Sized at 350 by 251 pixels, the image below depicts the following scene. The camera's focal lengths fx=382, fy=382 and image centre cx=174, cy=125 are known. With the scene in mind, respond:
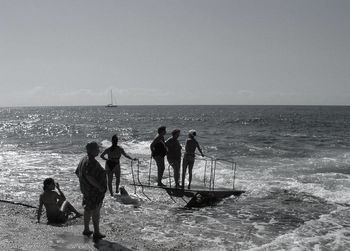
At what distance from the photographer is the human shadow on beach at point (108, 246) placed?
6.62m

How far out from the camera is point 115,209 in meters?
9.57

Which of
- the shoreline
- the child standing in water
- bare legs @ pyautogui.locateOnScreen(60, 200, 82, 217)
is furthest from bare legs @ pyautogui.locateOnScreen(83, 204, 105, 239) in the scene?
bare legs @ pyautogui.locateOnScreen(60, 200, 82, 217)

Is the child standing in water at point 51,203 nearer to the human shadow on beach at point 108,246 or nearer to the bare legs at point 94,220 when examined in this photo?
the bare legs at point 94,220

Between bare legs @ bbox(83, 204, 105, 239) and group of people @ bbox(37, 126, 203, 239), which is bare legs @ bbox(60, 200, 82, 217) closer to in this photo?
group of people @ bbox(37, 126, 203, 239)

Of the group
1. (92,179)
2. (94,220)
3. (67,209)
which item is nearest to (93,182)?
(92,179)

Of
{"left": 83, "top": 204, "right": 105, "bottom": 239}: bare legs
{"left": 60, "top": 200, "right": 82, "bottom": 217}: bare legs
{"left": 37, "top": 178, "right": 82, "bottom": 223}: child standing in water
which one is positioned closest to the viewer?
{"left": 83, "top": 204, "right": 105, "bottom": 239}: bare legs

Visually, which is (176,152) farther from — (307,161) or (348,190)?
(307,161)

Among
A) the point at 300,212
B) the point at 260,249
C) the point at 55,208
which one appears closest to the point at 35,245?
the point at 55,208

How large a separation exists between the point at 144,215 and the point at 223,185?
17.9ft

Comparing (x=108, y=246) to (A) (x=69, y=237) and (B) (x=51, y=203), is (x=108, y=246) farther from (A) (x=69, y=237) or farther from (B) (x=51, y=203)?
(B) (x=51, y=203)

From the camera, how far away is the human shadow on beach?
261 inches

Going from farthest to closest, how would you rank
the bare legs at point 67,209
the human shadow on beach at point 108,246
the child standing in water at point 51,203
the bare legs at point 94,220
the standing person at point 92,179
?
the bare legs at point 67,209 < the child standing in water at point 51,203 < the bare legs at point 94,220 < the human shadow on beach at point 108,246 < the standing person at point 92,179

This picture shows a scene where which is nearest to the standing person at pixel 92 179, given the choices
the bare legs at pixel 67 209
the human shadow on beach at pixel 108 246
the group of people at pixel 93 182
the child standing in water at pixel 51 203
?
the group of people at pixel 93 182

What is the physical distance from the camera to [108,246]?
22.1 ft
